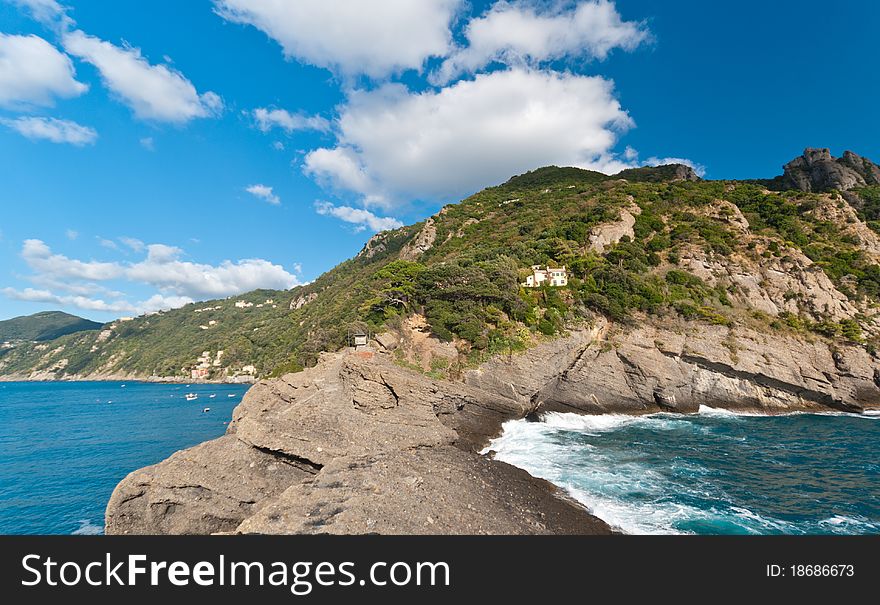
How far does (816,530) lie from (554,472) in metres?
9.53

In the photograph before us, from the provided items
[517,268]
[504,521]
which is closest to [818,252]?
[517,268]

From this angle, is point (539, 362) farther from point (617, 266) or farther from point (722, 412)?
point (617, 266)

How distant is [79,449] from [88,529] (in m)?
23.9

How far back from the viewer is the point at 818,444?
23469 millimetres

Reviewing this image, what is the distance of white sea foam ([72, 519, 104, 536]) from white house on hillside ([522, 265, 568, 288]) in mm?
39983

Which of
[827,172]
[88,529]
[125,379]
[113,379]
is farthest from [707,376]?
[113,379]

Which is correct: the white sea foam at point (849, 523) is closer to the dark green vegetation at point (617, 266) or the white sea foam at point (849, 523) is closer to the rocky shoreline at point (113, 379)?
the dark green vegetation at point (617, 266)

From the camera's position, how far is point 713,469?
19.1 m

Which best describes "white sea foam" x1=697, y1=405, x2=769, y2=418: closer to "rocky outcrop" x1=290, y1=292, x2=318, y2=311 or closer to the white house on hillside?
the white house on hillside

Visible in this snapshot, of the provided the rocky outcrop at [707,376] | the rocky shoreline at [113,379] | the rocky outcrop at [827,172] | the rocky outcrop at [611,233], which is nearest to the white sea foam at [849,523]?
the rocky outcrop at [707,376]

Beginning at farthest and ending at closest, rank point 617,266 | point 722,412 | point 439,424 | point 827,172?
point 827,172, point 617,266, point 722,412, point 439,424

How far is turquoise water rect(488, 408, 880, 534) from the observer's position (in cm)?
1348

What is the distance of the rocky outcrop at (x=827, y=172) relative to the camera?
2635 inches

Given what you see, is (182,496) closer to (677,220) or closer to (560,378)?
(560,378)
